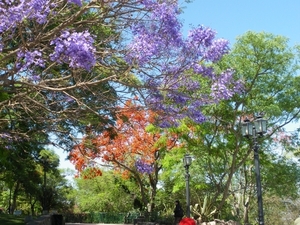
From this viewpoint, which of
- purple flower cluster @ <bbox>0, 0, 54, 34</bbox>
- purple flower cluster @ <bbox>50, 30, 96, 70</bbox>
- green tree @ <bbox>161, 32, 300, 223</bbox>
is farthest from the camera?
green tree @ <bbox>161, 32, 300, 223</bbox>

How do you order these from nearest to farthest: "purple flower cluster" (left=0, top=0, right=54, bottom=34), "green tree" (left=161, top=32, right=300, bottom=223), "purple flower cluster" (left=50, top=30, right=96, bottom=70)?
"purple flower cluster" (left=50, top=30, right=96, bottom=70) → "purple flower cluster" (left=0, top=0, right=54, bottom=34) → "green tree" (left=161, top=32, right=300, bottom=223)

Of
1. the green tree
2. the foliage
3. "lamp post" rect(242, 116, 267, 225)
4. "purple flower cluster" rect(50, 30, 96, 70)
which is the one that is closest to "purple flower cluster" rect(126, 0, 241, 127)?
"purple flower cluster" rect(50, 30, 96, 70)

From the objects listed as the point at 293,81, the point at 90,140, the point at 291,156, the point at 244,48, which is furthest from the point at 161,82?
the point at 291,156

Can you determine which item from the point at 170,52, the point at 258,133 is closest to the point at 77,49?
the point at 170,52

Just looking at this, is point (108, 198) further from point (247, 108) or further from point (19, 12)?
point (19, 12)

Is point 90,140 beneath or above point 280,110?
A: beneath

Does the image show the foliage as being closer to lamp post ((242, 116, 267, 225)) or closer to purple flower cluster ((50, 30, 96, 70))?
lamp post ((242, 116, 267, 225))

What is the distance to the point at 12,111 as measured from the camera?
13914 mm

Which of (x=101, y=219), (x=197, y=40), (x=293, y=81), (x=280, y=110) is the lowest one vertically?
(x=101, y=219)

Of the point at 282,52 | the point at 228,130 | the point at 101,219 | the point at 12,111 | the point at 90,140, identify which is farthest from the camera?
the point at 101,219

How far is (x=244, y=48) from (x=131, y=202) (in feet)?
103

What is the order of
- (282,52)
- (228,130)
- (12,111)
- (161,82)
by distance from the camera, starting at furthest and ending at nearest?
1. (228,130)
2. (282,52)
3. (12,111)
4. (161,82)

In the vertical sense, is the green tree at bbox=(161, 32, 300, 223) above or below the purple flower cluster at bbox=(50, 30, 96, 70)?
above

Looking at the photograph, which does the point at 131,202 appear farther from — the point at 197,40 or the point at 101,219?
the point at 197,40
